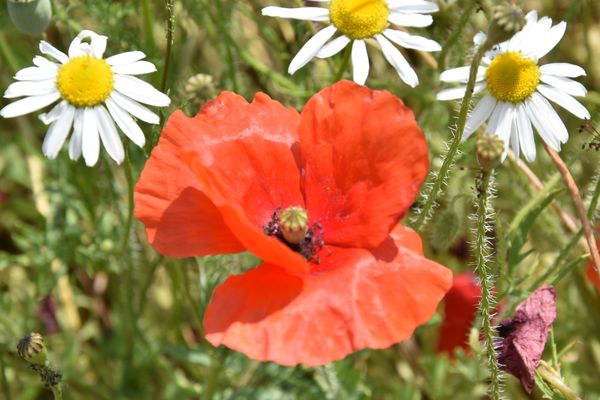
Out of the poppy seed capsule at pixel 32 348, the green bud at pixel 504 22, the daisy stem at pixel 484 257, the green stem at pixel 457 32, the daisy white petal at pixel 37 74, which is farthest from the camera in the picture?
the green stem at pixel 457 32

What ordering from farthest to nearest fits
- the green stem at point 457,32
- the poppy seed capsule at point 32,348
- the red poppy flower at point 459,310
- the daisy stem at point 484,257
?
the red poppy flower at point 459,310, the green stem at point 457,32, the poppy seed capsule at point 32,348, the daisy stem at point 484,257

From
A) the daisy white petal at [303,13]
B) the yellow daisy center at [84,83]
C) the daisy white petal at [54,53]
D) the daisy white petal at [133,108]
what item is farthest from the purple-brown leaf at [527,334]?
the daisy white petal at [54,53]

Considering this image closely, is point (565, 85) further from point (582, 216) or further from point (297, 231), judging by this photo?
point (297, 231)

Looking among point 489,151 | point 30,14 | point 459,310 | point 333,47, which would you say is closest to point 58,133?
point 30,14

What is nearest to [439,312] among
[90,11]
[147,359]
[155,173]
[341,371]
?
[341,371]

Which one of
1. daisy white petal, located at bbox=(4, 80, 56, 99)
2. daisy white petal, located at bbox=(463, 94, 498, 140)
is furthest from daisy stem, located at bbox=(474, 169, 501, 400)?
daisy white petal, located at bbox=(4, 80, 56, 99)

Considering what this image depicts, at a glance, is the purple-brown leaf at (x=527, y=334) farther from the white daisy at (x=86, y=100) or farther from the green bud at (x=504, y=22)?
the white daisy at (x=86, y=100)

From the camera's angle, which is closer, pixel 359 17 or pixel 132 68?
pixel 132 68
